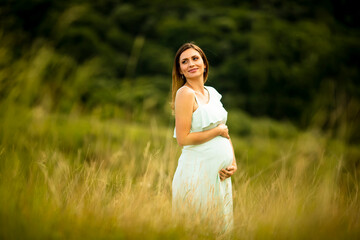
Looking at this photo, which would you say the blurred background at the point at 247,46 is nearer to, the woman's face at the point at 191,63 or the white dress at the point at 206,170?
the woman's face at the point at 191,63

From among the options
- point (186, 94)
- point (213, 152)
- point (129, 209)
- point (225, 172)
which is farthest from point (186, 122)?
point (129, 209)

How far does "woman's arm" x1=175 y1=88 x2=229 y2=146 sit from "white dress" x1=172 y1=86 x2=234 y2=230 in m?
0.05

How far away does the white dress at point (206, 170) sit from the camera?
2.14 m

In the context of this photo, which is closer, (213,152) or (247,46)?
(213,152)

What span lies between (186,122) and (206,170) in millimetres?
369

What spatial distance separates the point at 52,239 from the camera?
4.96ft

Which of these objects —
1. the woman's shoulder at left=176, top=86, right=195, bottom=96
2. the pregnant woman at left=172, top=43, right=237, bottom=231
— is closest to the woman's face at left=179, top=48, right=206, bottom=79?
the pregnant woman at left=172, top=43, right=237, bottom=231

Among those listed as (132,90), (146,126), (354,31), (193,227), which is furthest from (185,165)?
(354,31)

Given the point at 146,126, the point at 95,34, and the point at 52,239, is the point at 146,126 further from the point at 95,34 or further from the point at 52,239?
the point at 95,34

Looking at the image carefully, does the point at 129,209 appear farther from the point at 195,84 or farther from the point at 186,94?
the point at 195,84

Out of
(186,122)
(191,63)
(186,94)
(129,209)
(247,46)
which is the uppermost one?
(247,46)

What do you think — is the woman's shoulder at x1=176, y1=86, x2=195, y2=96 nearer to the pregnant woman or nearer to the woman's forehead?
the pregnant woman

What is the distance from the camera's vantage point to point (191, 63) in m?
2.34

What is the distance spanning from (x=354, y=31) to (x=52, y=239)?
11914 mm
